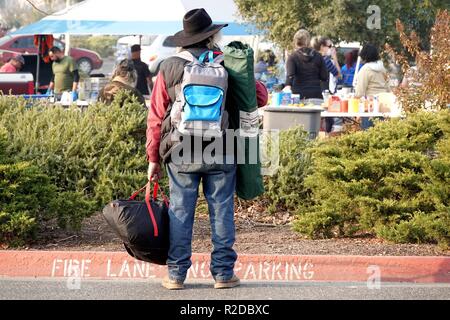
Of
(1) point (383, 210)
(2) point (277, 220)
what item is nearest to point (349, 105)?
(2) point (277, 220)

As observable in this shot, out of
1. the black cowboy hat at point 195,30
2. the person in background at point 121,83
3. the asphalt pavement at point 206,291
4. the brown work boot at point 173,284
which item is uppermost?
the black cowboy hat at point 195,30

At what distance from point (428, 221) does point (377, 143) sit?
99 cm

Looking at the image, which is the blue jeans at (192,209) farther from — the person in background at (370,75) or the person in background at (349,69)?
the person in background at (349,69)

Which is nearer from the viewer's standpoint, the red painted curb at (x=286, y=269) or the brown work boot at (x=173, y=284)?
the brown work boot at (x=173, y=284)

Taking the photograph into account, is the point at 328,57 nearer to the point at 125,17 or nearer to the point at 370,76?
the point at 370,76

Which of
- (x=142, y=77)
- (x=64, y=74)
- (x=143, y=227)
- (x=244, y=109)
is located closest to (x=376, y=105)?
(x=142, y=77)

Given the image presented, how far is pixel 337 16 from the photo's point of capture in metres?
21.3

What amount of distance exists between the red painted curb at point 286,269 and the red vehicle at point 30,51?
30.2 m

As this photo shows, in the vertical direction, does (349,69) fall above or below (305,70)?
below

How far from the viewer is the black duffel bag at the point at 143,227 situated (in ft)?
22.4

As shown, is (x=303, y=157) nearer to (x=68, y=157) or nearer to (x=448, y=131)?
(x=448, y=131)

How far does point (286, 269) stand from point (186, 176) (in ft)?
4.42

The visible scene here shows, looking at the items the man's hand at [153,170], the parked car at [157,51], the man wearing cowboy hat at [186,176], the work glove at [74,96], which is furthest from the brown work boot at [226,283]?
the parked car at [157,51]

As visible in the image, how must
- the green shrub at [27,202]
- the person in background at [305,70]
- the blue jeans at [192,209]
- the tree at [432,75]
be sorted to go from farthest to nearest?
the person in background at [305,70] < the tree at [432,75] < the green shrub at [27,202] < the blue jeans at [192,209]
